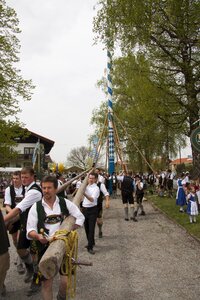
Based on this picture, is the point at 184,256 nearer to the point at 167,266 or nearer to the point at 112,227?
the point at 167,266

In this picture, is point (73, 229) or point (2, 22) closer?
point (73, 229)

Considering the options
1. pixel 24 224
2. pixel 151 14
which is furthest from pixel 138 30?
pixel 24 224

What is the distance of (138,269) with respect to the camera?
260 inches

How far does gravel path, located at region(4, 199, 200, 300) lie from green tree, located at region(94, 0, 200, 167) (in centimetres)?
642

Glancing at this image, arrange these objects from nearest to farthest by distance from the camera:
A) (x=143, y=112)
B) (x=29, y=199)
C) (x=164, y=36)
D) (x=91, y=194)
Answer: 1. (x=29, y=199)
2. (x=91, y=194)
3. (x=164, y=36)
4. (x=143, y=112)

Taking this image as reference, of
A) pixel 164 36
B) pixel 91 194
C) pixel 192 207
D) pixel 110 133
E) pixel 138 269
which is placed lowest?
pixel 138 269

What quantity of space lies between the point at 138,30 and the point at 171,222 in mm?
7353

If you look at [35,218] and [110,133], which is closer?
[35,218]

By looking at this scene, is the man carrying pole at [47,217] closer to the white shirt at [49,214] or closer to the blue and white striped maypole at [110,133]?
the white shirt at [49,214]

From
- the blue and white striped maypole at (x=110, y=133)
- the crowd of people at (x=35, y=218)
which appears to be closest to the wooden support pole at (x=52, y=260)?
the crowd of people at (x=35, y=218)

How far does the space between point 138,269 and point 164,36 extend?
435 inches

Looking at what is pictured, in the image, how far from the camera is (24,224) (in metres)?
5.73

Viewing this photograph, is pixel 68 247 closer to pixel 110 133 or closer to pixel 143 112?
pixel 143 112

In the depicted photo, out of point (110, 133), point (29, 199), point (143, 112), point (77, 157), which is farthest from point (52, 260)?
point (77, 157)
